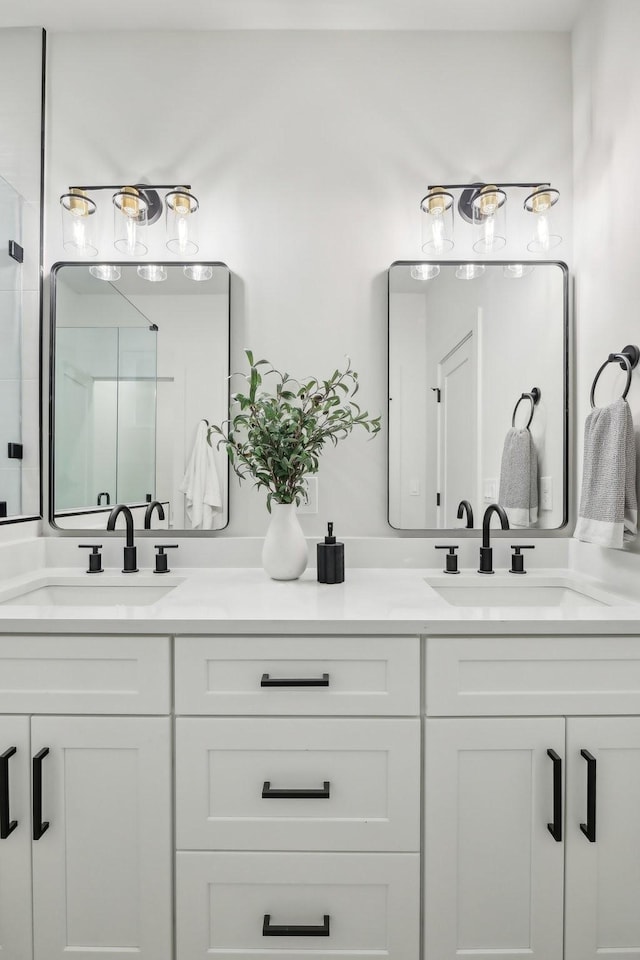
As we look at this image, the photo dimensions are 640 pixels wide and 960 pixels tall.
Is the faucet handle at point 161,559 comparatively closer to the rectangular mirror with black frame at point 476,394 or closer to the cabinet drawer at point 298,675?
the cabinet drawer at point 298,675

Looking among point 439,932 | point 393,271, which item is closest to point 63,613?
point 439,932

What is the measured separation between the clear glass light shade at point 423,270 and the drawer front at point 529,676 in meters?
1.11

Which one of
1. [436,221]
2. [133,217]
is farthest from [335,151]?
[133,217]

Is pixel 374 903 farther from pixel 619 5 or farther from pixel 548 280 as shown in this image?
pixel 619 5

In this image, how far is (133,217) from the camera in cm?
165

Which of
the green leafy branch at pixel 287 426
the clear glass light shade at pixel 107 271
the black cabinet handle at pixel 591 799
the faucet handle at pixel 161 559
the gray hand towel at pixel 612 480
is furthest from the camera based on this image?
the clear glass light shade at pixel 107 271

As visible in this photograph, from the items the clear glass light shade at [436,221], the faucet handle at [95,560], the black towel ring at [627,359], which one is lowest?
the faucet handle at [95,560]

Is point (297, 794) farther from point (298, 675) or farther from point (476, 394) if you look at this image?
point (476, 394)

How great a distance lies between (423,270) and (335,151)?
0.48 metres

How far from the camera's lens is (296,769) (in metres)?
1.11

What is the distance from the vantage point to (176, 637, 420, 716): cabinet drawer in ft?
3.65

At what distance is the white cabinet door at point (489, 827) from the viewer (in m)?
1.11

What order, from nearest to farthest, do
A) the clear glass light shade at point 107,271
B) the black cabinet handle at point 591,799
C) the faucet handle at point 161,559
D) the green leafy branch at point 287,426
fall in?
the black cabinet handle at point 591,799 → the green leafy branch at point 287,426 → the faucet handle at point 161,559 → the clear glass light shade at point 107,271

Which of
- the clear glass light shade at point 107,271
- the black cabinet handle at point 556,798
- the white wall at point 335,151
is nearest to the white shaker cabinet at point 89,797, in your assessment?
the white wall at point 335,151
